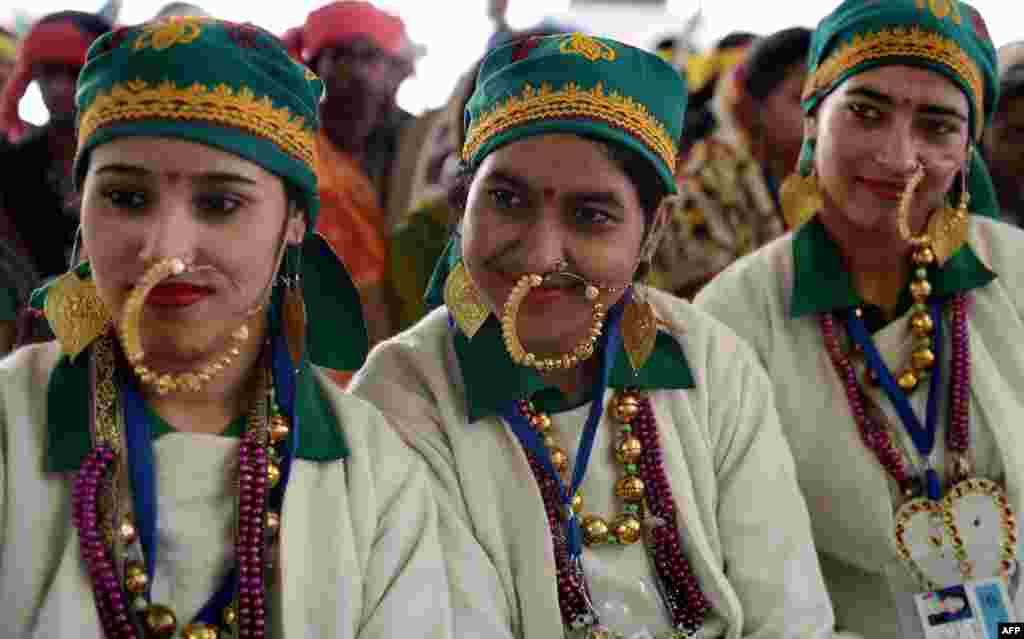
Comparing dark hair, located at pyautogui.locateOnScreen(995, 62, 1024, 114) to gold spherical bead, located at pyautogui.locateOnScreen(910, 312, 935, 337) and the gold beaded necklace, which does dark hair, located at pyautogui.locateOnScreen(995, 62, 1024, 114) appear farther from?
the gold beaded necklace

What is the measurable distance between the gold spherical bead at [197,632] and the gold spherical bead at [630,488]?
75cm

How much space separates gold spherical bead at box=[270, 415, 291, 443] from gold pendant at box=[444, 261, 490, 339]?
1.24 feet

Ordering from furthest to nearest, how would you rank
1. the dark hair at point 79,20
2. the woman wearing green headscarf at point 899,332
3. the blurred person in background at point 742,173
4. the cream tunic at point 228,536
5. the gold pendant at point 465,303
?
the blurred person in background at point 742,173
the dark hair at point 79,20
the woman wearing green headscarf at point 899,332
the gold pendant at point 465,303
the cream tunic at point 228,536

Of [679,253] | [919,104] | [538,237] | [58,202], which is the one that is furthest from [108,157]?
[679,253]

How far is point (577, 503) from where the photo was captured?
7.02ft

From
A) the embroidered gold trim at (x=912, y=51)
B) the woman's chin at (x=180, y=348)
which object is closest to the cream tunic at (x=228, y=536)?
the woman's chin at (x=180, y=348)

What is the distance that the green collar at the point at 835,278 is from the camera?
2.62 meters

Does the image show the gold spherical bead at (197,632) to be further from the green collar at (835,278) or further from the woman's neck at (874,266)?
the woman's neck at (874,266)

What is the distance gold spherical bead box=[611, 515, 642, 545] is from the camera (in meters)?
2.13

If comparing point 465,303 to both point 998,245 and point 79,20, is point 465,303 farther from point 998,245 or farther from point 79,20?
point 79,20

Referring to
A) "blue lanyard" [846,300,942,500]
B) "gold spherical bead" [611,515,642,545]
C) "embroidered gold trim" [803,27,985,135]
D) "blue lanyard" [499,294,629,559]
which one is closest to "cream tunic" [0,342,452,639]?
"blue lanyard" [499,294,629,559]

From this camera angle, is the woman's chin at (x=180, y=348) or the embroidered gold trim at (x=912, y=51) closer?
the woman's chin at (x=180, y=348)

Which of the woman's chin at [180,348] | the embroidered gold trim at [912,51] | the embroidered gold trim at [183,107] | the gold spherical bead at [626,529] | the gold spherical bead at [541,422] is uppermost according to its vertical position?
the embroidered gold trim at [912,51]

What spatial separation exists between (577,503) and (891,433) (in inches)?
31.5
